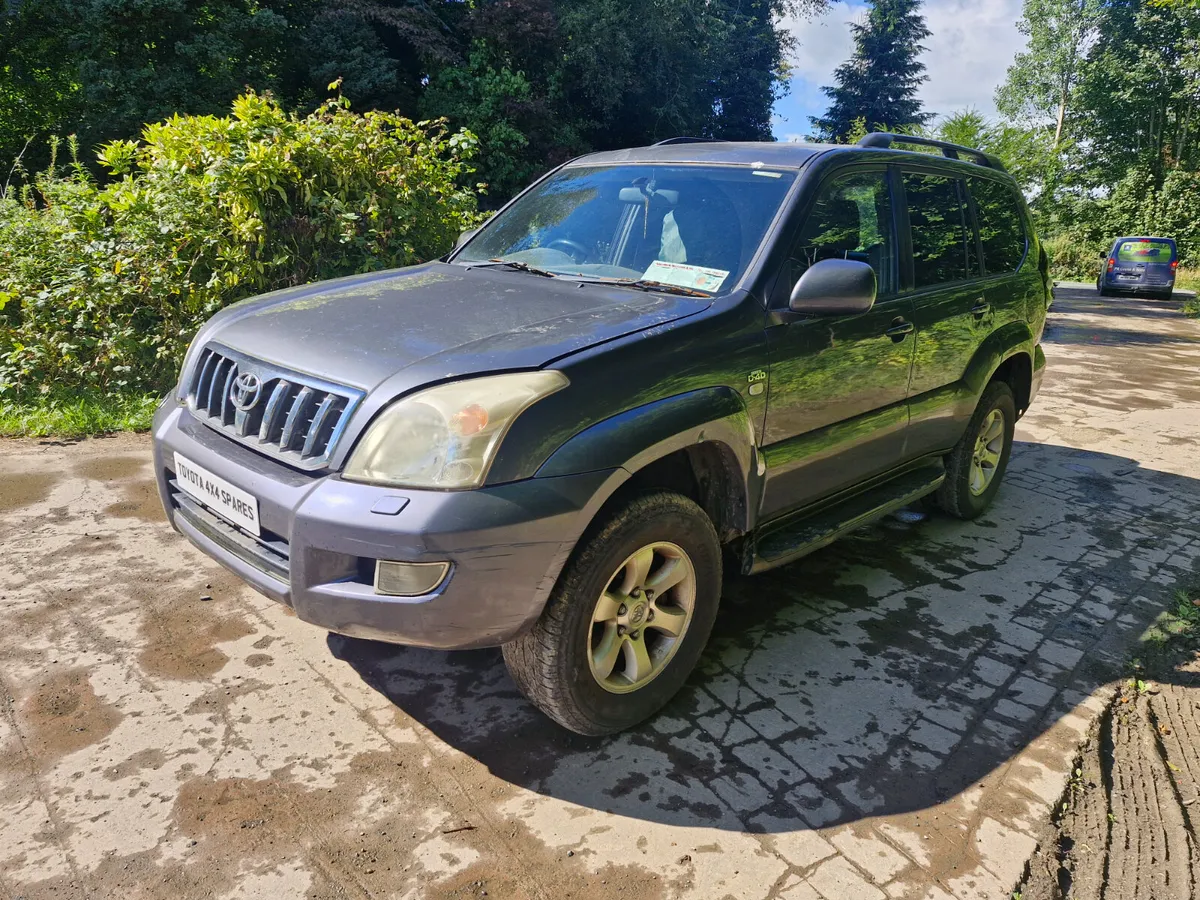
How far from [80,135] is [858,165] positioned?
18.0m

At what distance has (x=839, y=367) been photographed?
10.8 ft

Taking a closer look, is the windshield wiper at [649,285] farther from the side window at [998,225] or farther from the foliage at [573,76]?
the foliage at [573,76]

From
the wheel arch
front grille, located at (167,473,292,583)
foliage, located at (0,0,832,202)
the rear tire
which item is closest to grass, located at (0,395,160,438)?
front grille, located at (167,473,292,583)

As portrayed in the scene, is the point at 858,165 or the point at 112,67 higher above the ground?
the point at 112,67

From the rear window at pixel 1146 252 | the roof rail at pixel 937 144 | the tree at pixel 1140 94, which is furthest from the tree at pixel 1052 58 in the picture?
the roof rail at pixel 937 144

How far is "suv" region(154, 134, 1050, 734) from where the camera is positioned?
7.39 feet

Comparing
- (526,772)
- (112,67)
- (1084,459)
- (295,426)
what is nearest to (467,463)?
(295,426)

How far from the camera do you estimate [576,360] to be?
239 centimetres

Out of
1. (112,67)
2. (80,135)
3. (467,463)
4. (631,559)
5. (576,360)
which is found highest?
(112,67)

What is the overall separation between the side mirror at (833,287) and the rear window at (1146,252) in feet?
82.7

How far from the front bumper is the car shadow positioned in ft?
1.99

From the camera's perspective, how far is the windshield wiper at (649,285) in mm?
2986

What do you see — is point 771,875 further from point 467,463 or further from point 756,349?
point 756,349

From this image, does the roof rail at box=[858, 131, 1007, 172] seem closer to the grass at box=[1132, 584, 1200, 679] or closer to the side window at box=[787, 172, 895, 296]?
the side window at box=[787, 172, 895, 296]
